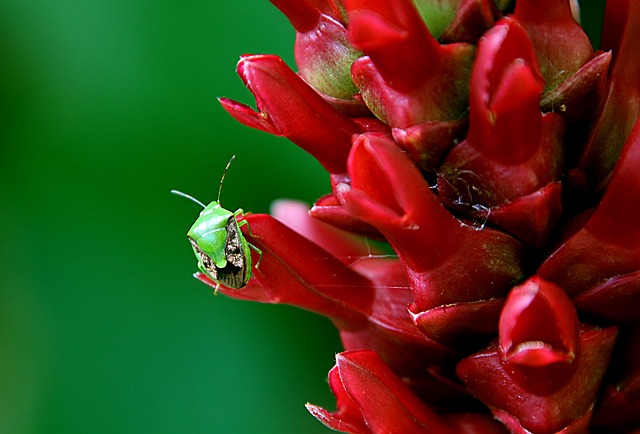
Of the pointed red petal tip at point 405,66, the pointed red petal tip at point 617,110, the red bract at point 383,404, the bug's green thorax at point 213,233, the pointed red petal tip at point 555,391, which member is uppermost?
the pointed red petal tip at point 405,66

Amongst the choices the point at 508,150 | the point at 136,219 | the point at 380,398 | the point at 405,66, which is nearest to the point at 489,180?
the point at 508,150

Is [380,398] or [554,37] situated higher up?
[554,37]

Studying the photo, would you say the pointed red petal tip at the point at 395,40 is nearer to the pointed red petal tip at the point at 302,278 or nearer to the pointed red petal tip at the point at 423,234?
the pointed red petal tip at the point at 423,234

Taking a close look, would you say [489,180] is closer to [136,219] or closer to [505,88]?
[505,88]

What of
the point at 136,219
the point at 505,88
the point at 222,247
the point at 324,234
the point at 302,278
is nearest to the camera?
the point at 505,88

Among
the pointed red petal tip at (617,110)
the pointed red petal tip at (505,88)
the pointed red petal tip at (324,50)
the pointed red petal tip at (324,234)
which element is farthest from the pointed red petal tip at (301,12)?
the pointed red petal tip at (324,234)

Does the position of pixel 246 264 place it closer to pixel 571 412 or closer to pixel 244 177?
pixel 571 412
